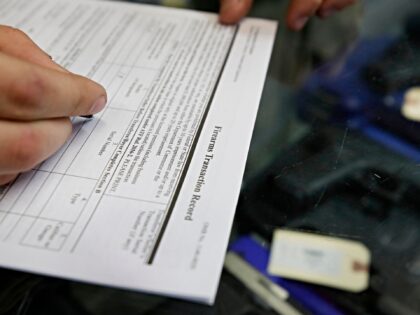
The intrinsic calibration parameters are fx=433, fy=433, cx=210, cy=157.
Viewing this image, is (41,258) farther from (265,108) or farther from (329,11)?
(329,11)

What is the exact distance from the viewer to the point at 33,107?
1.22 ft

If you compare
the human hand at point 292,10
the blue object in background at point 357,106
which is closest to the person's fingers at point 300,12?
the human hand at point 292,10

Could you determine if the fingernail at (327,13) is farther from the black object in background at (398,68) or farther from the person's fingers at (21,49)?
the person's fingers at (21,49)

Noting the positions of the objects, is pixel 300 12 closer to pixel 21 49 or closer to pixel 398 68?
pixel 398 68

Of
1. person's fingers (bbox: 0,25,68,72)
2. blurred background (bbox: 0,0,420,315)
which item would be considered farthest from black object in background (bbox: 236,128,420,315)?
person's fingers (bbox: 0,25,68,72)

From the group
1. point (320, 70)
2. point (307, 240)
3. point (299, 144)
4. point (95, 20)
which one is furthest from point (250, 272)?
point (95, 20)

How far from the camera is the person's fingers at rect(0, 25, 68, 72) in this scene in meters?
0.44

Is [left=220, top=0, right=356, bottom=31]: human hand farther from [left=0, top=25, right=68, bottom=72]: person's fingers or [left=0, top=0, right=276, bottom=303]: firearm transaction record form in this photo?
[left=0, top=25, right=68, bottom=72]: person's fingers

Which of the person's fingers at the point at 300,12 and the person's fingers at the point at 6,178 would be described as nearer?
the person's fingers at the point at 6,178

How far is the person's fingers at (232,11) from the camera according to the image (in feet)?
2.16

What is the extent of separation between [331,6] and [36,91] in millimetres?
505

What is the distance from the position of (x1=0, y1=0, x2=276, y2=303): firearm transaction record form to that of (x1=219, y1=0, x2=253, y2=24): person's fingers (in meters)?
0.02

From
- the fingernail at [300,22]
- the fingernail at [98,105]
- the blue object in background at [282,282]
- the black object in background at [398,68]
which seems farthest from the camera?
the fingernail at [300,22]

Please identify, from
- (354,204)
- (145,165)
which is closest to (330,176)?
(354,204)
